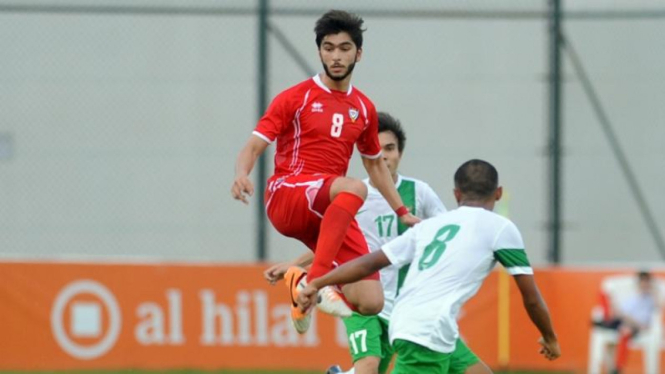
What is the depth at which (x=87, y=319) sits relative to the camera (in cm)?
1551

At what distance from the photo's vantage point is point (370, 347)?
9344mm

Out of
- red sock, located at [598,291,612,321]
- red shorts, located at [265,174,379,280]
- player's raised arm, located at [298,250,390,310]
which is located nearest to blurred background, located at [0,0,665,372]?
red sock, located at [598,291,612,321]

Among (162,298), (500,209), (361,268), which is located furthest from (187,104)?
(361,268)

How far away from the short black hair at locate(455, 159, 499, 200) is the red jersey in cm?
123

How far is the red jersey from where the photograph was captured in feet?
28.3

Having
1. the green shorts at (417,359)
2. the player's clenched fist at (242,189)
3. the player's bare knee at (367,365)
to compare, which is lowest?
the player's bare knee at (367,365)

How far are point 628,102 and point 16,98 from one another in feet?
24.5

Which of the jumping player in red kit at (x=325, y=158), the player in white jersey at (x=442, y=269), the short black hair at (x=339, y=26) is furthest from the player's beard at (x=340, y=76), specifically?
the player in white jersey at (x=442, y=269)

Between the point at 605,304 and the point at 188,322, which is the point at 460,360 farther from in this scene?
the point at 605,304

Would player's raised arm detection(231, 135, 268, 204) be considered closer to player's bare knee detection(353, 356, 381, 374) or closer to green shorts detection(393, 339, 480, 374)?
green shorts detection(393, 339, 480, 374)

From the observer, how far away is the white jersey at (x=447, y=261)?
7516mm

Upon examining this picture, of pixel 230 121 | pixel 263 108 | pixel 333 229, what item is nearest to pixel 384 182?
pixel 333 229

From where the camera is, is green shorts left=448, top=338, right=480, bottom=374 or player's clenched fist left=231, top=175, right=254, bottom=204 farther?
green shorts left=448, top=338, right=480, bottom=374

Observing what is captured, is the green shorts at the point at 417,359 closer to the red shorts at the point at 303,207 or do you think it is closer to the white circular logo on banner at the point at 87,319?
the red shorts at the point at 303,207
